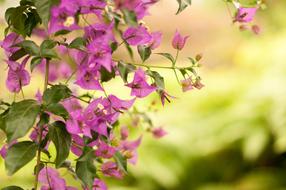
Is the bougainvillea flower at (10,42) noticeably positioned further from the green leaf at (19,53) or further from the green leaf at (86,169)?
the green leaf at (86,169)

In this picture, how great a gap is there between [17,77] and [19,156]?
172 mm

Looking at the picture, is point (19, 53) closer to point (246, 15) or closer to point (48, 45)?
point (48, 45)

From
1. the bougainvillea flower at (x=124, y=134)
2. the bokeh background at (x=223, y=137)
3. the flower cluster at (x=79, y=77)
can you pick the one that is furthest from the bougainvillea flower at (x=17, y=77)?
the bokeh background at (x=223, y=137)

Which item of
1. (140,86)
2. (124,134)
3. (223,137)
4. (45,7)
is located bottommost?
(223,137)

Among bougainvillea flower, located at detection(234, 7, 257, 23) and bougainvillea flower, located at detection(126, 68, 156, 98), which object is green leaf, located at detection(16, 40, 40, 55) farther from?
bougainvillea flower, located at detection(234, 7, 257, 23)

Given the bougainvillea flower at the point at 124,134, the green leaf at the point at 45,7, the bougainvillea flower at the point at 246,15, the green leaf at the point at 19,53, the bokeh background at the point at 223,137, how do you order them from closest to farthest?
the green leaf at the point at 45,7, the green leaf at the point at 19,53, the bougainvillea flower at the point at 246,15, the bougainvillea flower at the point at 124,134, the bokeh background at the point at 223,137

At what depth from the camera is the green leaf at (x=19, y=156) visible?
2.55ft

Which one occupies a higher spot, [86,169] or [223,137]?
[86,169]

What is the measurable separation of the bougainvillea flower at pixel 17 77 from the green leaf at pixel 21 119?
11cm

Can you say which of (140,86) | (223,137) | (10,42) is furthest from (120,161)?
(223,137)

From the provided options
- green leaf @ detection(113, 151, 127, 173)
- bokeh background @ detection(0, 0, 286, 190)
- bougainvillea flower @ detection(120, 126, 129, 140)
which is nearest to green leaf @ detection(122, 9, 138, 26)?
green leaf @ detection(113, 151, 127, 173)

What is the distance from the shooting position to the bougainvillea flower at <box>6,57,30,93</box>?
0.91 metres

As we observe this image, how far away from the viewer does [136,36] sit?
83 cm

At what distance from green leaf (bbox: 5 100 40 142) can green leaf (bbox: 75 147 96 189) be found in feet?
0.33
